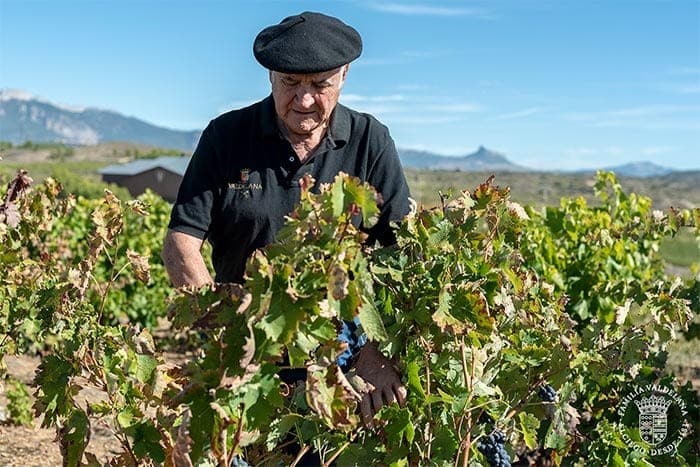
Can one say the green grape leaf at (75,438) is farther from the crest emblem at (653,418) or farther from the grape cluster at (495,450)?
the crest emblem at (653,418)

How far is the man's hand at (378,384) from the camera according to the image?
102 inches

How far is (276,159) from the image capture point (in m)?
3.34

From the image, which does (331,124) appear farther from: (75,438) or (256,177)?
(75,438)

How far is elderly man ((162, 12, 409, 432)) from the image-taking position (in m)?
3.10

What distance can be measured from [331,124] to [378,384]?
1.10m

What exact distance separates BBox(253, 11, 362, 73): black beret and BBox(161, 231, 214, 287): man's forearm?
64 centimetres

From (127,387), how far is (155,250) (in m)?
8.42

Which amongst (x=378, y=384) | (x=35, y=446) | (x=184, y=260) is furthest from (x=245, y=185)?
(x=35, y=446)

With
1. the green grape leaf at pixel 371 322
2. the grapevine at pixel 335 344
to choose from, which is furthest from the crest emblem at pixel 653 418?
the green grape leaf at pixel 371 322

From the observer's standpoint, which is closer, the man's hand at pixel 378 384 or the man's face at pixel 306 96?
the man's hand at pixel 378 384

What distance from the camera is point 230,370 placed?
2.09 m

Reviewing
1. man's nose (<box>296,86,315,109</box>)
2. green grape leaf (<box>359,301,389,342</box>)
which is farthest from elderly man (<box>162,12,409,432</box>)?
green grape leaf (<box>359,301,389,342</box>)

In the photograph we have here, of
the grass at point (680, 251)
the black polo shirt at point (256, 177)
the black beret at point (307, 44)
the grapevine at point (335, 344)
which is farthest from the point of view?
the grass at point (680, 251)

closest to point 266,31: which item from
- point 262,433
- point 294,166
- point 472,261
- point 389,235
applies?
point 294,166
